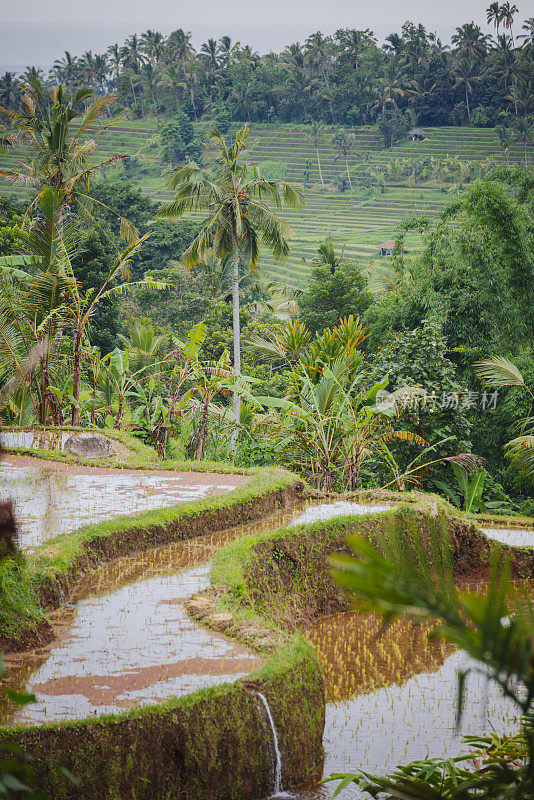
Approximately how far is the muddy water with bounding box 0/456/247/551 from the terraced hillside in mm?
36161

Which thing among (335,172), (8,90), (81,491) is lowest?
(81,491)

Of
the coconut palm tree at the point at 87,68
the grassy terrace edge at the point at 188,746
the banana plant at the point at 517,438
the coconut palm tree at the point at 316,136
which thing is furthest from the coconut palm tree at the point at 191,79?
the grassy terrace edge at the point at 188,746

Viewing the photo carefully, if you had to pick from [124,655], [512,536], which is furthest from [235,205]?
[124,655]

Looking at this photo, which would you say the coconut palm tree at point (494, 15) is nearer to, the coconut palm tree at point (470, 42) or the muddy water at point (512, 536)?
the coconut palm tree at point (470, 42)

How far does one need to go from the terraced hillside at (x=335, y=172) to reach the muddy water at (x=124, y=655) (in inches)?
1556

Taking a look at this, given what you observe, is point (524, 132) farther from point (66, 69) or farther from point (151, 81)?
point (66, 69)

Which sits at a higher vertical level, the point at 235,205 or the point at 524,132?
the point at 524,132

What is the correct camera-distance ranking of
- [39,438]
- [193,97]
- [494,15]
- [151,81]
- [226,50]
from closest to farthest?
[39,438] → [193,97] → [494,15] → [151,81] → [226,50]

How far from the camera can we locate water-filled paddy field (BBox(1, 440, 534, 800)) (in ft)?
13.1

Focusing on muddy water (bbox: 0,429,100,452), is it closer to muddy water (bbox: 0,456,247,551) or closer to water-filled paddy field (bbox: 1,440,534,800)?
muddy water (bbox: 0,456,247,551)

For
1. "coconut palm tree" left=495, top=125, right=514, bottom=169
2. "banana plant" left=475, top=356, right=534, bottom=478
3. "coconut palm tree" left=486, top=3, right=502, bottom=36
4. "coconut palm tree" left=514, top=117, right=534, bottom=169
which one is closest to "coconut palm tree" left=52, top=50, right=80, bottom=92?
"coconut palm tree" left=486, top=3, right=502, bottom=36

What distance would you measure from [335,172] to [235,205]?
150 ft

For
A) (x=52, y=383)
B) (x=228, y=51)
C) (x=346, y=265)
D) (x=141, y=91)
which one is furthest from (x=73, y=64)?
(x=52, y=383)

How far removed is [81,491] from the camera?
7.89 metres
